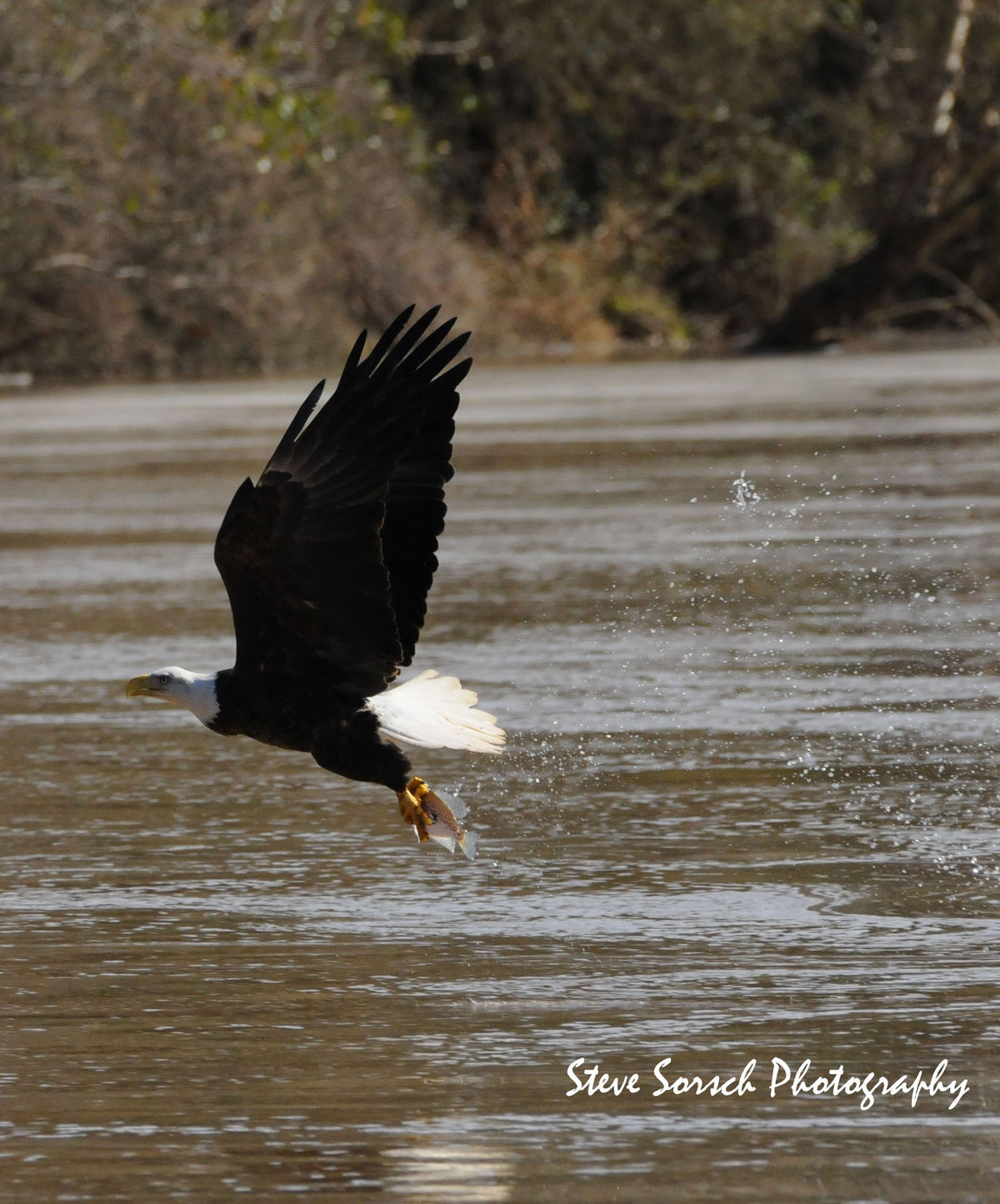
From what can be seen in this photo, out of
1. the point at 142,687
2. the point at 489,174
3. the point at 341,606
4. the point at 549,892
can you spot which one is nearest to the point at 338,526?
the point at 341,606

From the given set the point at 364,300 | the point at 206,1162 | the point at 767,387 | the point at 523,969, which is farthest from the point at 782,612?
the point at 364,300

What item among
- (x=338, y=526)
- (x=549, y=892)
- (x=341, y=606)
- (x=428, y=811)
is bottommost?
(x=549, y=892)

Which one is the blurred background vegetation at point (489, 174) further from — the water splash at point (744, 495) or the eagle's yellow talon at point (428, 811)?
the eagle's yellow talon at point (428, 811)

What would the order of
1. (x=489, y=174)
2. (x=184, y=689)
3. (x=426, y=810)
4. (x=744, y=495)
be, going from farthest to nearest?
(x=489, y=174), (x=744, y=495), (x=184, y=689), (x=426, y=810)

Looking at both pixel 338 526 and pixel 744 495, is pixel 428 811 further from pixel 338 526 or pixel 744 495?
pixel 744 495

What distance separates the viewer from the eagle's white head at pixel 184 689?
6355 mm

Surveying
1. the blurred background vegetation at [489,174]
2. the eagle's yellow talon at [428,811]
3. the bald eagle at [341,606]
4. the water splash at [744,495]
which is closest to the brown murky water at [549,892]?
the eagle's yellow talon at [428,811]

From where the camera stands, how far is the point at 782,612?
10.5m

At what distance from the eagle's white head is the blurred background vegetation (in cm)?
1852

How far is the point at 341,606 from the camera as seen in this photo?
20.6 feet

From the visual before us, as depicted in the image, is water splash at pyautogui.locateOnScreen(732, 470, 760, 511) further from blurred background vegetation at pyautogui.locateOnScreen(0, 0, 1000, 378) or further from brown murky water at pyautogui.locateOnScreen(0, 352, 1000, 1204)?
blurred background vegetation at pyautogui.locateOnScreen(0, 0, 1000, 378)

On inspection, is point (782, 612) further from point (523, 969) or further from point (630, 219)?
point (630, 219)

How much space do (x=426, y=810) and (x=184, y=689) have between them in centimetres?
63

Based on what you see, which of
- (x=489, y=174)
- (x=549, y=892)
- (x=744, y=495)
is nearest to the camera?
(x=549, y=892)
